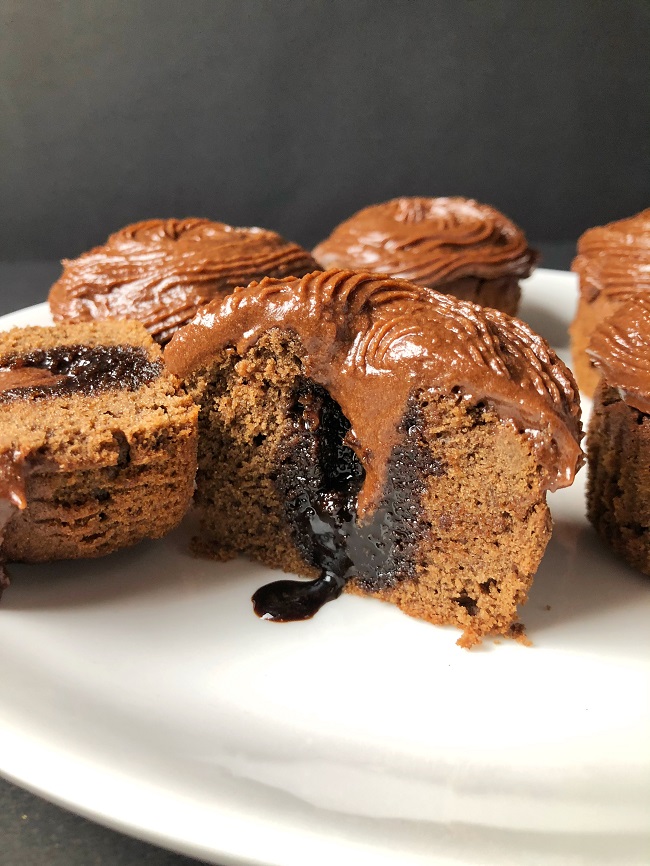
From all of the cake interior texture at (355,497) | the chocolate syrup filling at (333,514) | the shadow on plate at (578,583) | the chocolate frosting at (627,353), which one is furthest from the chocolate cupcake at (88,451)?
the chocolate frosting at (627,353)

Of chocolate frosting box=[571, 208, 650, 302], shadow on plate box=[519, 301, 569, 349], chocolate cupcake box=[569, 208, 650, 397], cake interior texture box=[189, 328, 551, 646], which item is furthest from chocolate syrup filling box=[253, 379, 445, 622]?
shadow on plate box=[519, 301, 569, 349]

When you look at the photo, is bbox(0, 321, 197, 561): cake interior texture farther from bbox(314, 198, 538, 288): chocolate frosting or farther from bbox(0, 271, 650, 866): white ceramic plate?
bbox(314, 198, 538, 288): chocolate frosting

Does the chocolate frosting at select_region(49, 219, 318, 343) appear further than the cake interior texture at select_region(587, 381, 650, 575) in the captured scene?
Yes

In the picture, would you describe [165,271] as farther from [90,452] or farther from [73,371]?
[90,452]

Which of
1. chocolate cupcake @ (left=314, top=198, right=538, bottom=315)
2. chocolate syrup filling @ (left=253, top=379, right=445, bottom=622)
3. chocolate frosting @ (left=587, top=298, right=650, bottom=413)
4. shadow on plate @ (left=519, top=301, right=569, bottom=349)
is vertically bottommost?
shadow on plate @ (left=519, top=301, right=569, bottom=349)

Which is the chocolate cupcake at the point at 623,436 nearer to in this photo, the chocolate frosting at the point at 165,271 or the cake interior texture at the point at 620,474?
the cake interior texture at the point at 620,474

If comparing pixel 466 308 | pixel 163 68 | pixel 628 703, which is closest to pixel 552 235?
pixel 163 68
